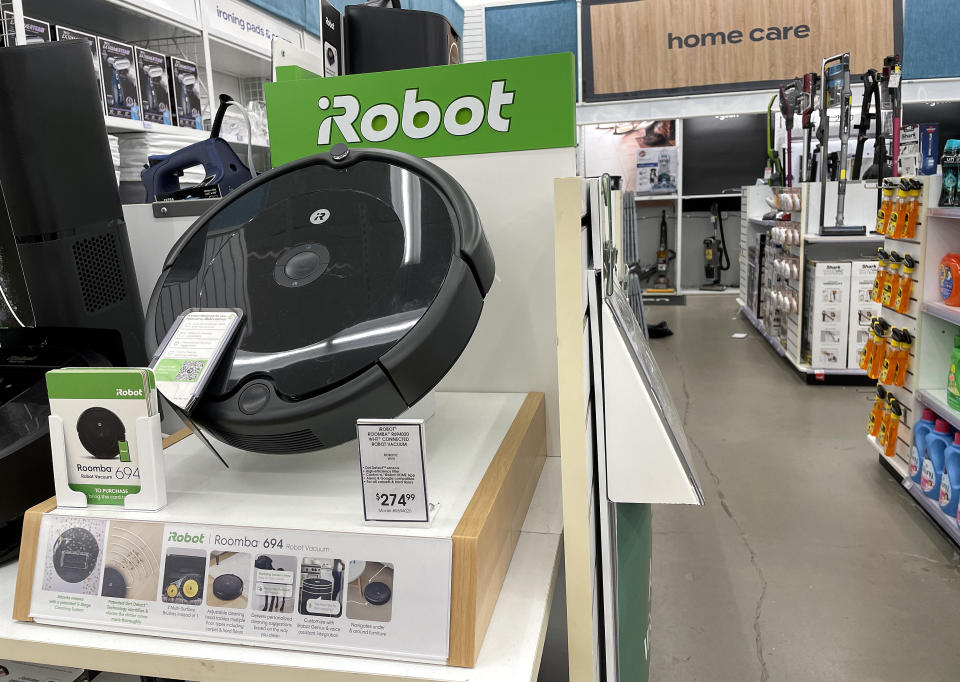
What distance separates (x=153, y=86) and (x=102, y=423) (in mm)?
3064

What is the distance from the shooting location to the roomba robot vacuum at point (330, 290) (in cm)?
73

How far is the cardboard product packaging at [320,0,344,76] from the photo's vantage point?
1.38 m

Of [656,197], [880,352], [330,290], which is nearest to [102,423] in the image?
[330,290]

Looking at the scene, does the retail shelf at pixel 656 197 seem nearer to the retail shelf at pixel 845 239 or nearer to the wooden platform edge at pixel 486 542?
the retail shelf at pixel 845 239

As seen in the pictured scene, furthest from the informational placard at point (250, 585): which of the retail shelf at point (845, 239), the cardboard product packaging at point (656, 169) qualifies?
the cardboard product packaging at point (656, 169)

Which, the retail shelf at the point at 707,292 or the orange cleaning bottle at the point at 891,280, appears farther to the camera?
the retail shelf at the point at 707,292

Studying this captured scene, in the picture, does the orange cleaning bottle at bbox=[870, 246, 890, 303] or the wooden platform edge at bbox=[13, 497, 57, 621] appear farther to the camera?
the orange cleaning bottle at bbox=[870, 246, 890, 303]

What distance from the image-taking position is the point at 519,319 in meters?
1.17

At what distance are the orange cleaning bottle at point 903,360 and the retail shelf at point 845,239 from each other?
1.77 m

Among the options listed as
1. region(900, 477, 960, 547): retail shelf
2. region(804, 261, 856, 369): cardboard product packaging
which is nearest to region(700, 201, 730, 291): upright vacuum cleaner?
region(804, 261, 856, 369): cardboard product packaging

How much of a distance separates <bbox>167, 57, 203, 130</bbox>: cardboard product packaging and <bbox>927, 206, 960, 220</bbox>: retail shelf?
129 inches

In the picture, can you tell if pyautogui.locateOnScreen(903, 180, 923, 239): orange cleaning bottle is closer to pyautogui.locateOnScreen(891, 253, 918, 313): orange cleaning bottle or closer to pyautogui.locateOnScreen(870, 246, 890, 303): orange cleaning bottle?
pyautogui.locateOnScreen(891, 253, 918, 313): orange cleaning bottle

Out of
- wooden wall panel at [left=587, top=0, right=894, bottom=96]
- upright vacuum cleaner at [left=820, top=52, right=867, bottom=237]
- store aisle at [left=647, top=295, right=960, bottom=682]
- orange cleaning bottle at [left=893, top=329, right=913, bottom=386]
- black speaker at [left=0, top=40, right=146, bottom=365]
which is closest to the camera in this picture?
black speaker at [left=0, top=40, right=146, bottom=365]

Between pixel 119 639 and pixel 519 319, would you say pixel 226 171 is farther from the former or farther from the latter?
pixel 119 639
